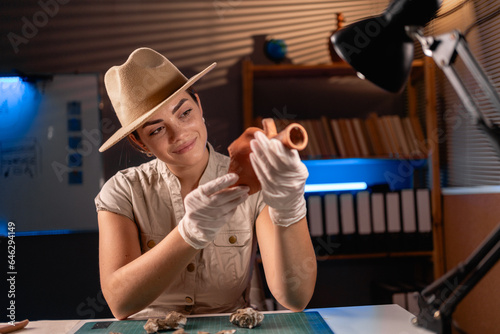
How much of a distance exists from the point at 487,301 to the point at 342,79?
1539 mm

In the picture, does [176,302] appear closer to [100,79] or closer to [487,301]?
[487,301]

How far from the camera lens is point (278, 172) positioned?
1.01 m

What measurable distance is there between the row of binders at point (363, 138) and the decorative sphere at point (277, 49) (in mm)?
421

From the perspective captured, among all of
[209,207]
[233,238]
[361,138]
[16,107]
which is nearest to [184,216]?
[209,207]

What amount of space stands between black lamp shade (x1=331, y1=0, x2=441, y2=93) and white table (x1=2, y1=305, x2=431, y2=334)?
636 mm

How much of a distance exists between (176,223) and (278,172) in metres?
0.55

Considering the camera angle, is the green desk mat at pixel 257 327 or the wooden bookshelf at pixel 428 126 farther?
the wooden bookshelf at pixel 428 126

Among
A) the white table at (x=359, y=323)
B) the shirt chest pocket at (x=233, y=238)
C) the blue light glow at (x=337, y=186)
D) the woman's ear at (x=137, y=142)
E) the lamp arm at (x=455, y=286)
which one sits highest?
the woman's ear at (x=137, y=142)

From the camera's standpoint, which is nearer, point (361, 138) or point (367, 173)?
point (361, 138)

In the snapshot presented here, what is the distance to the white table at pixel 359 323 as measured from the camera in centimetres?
105

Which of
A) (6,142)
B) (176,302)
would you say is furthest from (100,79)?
(176,302)

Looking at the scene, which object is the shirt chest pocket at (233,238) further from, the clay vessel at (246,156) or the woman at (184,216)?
the clay vessel at (246,156)

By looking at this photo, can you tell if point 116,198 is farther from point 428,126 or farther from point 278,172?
point 428,126

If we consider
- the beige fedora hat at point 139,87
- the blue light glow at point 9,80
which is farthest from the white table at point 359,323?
the blue light glow at point 9,80
